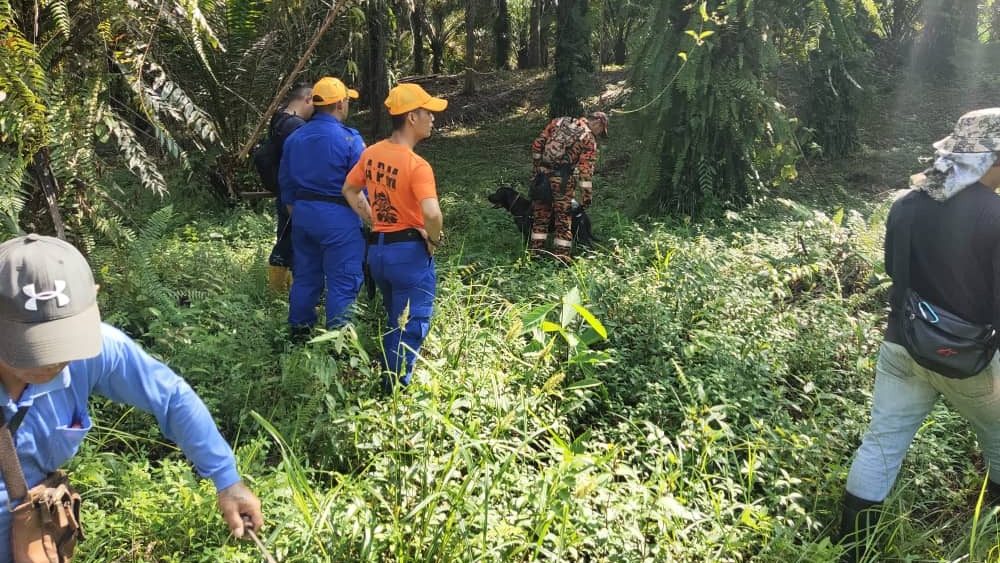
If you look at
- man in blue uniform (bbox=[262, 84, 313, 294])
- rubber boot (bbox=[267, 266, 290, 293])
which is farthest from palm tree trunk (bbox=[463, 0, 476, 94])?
rubber boot (bbox=[267, 266, 290, 293])

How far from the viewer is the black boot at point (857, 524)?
2945mm

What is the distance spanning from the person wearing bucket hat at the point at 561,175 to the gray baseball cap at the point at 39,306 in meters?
4.90

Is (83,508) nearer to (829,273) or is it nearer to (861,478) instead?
(861,478)

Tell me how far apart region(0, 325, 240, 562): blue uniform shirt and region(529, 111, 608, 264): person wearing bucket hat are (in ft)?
15.0

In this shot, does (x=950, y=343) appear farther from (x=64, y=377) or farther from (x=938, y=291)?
(x=64, y=377)

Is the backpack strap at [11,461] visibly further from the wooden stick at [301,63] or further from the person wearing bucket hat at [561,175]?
the wooden stick at [301,63]

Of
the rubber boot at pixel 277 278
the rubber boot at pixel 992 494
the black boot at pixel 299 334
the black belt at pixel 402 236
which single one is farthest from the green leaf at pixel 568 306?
the rubber boot at pixel 277 278

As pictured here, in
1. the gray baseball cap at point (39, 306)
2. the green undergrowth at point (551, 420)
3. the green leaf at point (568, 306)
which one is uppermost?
the gray baseball cap at point (39, 306)

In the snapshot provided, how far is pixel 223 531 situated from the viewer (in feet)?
8.66

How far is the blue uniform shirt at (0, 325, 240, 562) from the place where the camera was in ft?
5.65

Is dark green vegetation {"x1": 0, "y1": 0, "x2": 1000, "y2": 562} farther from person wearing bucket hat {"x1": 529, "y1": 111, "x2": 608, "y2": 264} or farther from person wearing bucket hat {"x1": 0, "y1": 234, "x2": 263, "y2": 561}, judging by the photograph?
person wearing bucket hat {"x1": 0, "y1": 234, "x2": 263, "y2": 561}

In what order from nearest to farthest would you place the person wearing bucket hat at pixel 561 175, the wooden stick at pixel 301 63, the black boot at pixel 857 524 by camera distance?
1. the black boot at pixel 857 524
2. the wooden stick at pixel 301 63
3. the person wearing bucket hat at pixel 561 175

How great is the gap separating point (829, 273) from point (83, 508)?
5.16 m

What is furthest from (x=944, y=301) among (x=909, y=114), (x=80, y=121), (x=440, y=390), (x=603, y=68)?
(x=603, y=68)
